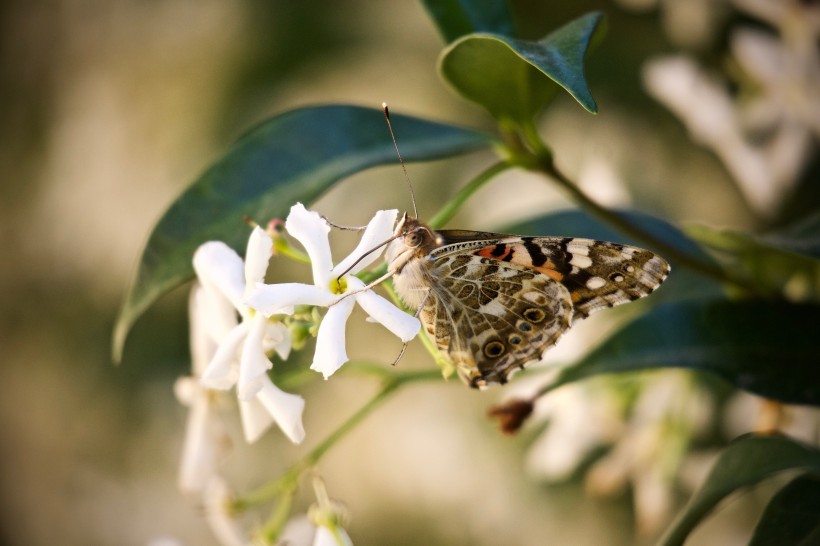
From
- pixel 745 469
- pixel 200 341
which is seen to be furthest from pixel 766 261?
pixel 200 341

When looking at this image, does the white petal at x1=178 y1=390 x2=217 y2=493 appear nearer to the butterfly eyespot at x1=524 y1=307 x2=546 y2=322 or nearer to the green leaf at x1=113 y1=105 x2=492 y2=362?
the green leaf at x1=113 y1=105 x2=492 y2=362

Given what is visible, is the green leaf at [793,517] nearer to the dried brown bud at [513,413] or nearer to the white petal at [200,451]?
the dried brown bud at [513,413]

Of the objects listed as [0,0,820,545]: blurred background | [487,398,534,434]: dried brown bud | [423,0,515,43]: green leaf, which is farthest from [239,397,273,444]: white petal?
[0,0,820,545]: blurred background

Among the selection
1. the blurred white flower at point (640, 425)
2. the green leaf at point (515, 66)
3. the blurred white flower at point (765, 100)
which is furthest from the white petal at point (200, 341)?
the blurred white flower at point (765, 100)

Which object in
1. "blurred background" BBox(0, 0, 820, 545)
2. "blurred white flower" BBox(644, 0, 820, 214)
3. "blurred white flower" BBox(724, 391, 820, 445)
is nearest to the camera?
"blurred white flower" BBox(724, 391, 820, 445)

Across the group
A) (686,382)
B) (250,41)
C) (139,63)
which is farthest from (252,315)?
(139,63)

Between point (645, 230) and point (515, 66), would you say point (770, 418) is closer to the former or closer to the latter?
point (645, 230)

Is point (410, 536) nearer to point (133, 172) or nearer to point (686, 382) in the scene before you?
point (686, 382)
